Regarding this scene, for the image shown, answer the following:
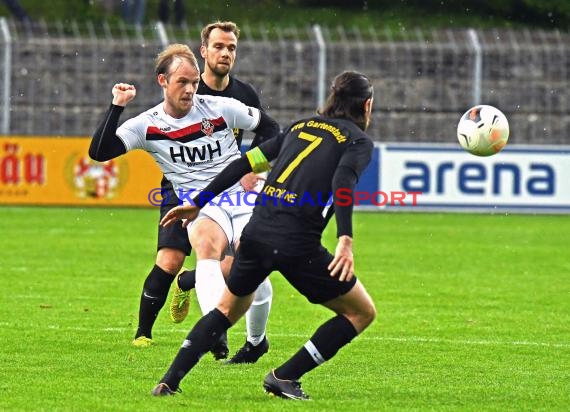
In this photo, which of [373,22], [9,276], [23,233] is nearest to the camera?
[9,276]

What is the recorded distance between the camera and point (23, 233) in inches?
693

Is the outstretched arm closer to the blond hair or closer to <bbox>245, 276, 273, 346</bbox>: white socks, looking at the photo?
the blond hair

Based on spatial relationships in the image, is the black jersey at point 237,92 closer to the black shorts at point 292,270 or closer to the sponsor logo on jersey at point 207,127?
the sponsor logo on jersey at point 207,127

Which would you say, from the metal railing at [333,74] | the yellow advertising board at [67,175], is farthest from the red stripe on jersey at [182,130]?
the metal railing at [333,74]

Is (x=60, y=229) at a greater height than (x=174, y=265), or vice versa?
(x=174, y=265)

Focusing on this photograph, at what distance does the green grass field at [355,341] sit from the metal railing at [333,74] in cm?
659

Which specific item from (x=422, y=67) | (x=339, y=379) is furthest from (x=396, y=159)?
(x=339, y=379)

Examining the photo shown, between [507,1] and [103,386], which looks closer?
[103,386]

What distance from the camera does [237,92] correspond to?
8.99 m

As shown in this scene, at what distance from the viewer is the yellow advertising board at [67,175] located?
21.1m

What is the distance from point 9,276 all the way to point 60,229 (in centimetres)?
523

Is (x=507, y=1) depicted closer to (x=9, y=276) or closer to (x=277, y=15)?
(x=277, y=15)

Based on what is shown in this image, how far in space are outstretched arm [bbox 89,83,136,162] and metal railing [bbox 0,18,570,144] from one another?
16287 millimetres

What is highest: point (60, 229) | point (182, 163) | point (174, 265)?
point (182, 163)
